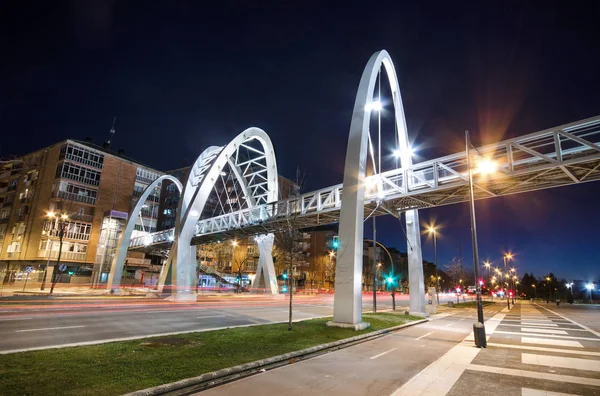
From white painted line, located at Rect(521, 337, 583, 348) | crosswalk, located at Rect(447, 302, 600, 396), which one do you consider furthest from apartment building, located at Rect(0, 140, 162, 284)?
crosswalk, located at Rect(447, 302, 600, 396)

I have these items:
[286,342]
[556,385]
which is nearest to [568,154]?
[556,385]

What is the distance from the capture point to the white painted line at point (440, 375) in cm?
742

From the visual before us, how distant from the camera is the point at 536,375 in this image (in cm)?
898

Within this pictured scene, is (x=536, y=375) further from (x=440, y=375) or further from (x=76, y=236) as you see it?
(x=76, y=236)

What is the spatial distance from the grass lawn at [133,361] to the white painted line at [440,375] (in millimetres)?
4078

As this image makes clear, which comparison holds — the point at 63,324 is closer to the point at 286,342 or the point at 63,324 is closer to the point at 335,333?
the point at 286,342

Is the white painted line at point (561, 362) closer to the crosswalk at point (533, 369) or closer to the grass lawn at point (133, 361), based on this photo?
the crosswalk at point (533, 369)

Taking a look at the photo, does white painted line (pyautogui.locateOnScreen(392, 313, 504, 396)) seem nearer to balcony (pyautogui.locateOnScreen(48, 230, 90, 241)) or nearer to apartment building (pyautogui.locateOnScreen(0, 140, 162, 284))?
apartment building (pyautogui.locateOnScreen(0, 140, 162, 284))

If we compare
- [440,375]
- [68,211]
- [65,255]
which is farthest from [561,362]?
[65,255]

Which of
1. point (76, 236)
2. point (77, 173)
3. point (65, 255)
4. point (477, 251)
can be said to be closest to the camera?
point (477, 251)

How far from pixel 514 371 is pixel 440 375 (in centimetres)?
243

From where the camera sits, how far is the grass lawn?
21.7ft

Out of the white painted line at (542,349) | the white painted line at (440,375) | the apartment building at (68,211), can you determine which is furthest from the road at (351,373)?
the apartment building at (68,211)

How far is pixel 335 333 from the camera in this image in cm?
1446
